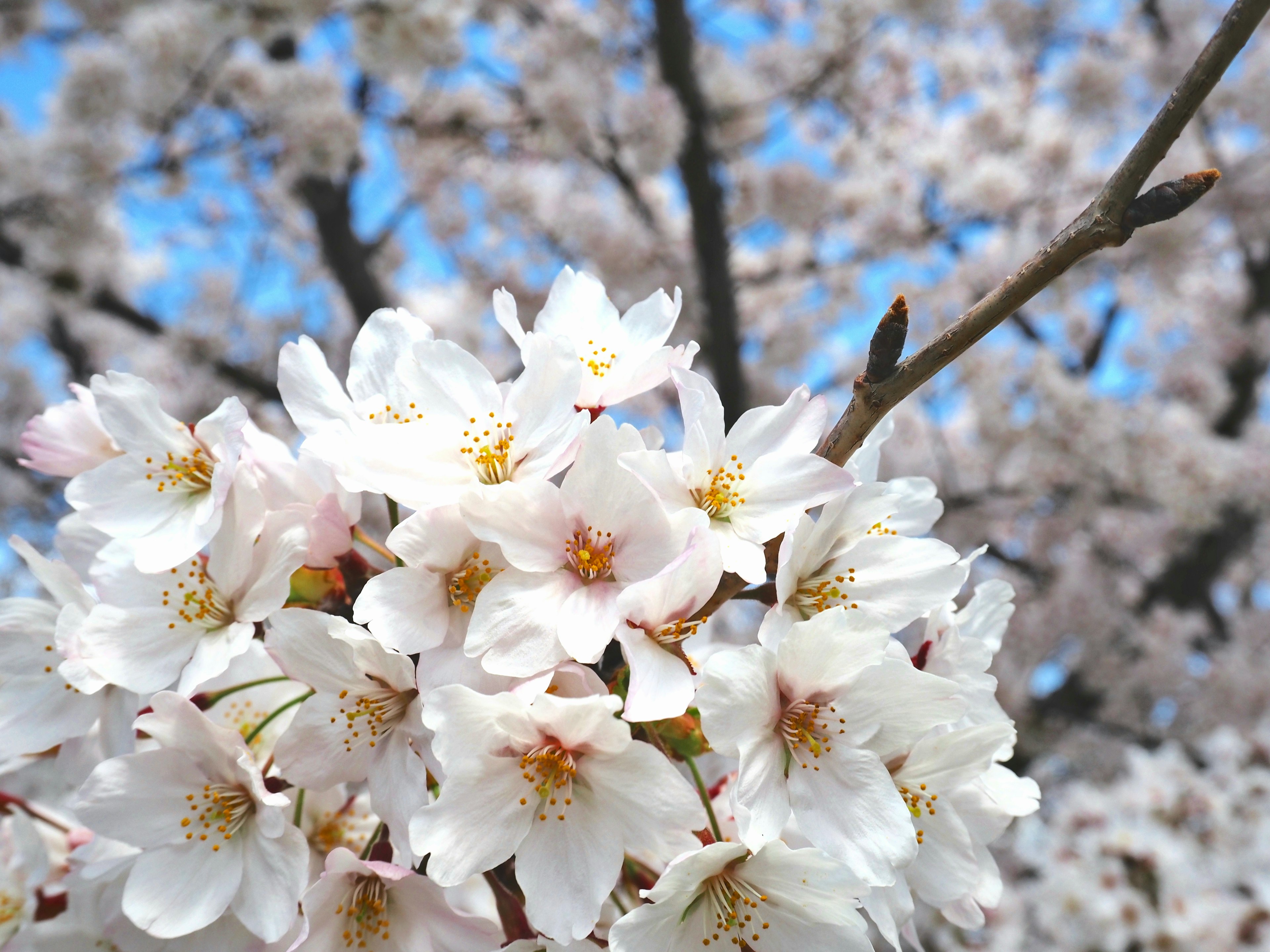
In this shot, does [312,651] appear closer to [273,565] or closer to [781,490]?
[273,565]

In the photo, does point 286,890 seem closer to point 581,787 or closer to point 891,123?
point 581,787

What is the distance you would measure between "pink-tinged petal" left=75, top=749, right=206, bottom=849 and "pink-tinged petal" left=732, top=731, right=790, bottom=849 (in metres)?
0.47

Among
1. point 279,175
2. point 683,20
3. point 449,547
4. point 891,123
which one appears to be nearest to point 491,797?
point 449,547

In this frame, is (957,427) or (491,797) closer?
(491,797)

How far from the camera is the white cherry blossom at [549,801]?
2.22 feet

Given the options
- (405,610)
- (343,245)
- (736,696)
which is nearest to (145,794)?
(405,610)

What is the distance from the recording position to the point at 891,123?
20.0 ft

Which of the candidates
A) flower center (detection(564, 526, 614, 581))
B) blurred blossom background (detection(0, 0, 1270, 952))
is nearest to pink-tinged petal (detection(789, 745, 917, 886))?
flower center (detection(564, 526, 614, 581))

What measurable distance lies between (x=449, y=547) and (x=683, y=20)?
3.61 meters

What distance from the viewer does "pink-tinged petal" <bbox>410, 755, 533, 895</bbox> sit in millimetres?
687

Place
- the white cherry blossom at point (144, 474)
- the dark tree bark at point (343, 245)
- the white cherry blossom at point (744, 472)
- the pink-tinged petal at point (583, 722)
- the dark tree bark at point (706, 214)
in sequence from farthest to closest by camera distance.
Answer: the dark tree bark at point (343, 245) < the dark tree bark at point (706, 214) < the white cherry blossom at point (144, 474) < the white cherry blossom at point (744, 472) < the pink-tinged petal at point (583, 722)

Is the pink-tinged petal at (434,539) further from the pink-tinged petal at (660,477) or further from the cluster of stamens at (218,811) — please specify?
the cluster of stamens at (218,811)

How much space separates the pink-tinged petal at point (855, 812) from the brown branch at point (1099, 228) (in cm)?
28

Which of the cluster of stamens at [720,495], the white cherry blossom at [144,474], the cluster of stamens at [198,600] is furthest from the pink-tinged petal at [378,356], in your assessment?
the cluster of stamens at [720,495]
